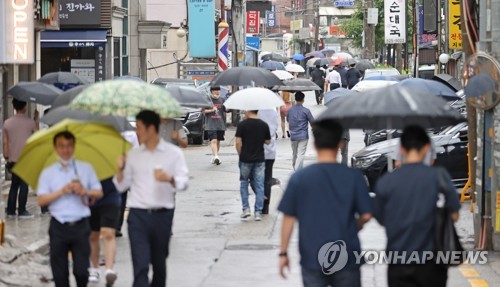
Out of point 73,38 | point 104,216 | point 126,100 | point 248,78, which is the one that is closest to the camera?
point 126,100

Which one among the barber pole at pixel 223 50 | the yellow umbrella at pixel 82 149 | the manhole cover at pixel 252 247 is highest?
the barber pole at pixel 223 50

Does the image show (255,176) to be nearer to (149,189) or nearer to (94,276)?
(94,276)

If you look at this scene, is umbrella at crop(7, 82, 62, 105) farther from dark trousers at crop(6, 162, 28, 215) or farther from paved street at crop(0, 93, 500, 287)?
paved street at crop(0, 93, 500, 287)

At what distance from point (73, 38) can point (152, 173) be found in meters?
22.7

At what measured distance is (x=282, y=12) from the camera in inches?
6176

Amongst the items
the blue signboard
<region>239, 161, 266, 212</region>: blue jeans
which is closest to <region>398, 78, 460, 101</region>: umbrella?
<region>239, 161, 266, 212</region>: blue jeans

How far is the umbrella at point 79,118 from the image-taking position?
11523mm

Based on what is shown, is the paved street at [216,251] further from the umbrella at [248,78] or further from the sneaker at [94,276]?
the umbrella at [248,78]

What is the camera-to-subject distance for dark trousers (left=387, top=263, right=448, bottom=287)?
26.6 ft

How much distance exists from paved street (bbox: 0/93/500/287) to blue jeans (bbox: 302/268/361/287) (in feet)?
13.4

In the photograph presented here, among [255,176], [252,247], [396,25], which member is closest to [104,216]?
[252,247]

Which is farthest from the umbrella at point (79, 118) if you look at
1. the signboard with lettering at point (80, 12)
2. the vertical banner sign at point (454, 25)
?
the vertical banner sign at point (454, 25)

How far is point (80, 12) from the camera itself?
3138 cm

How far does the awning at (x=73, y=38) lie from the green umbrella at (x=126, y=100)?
21.6 meters
